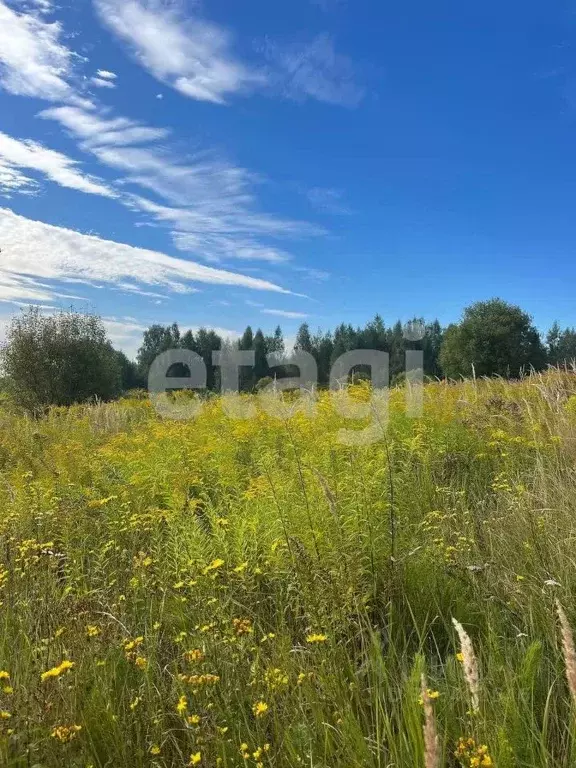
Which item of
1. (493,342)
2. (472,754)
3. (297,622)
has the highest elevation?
(493,342)

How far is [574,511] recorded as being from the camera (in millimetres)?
2600

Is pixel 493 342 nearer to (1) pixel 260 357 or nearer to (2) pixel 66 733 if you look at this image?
(1) pixel 260 357

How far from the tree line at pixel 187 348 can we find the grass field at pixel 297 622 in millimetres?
2551

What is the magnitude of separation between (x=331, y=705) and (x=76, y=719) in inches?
30.6

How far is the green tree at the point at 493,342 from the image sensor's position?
32.0m

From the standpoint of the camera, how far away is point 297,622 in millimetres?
2180

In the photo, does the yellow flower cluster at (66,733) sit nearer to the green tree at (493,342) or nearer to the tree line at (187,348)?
the tree line at (187,348)

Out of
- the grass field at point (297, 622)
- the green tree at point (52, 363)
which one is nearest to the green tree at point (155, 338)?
the green tree at point (52, 363)

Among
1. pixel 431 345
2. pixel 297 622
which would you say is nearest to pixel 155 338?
pixel 431 345

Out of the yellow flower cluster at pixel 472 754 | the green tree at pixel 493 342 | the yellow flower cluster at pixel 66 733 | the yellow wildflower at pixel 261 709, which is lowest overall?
the yellow flower cluster at pixel 66 733

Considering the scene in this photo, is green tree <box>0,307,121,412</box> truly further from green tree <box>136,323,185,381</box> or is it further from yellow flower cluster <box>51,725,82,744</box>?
green tree <box>136,323,185,381</box>

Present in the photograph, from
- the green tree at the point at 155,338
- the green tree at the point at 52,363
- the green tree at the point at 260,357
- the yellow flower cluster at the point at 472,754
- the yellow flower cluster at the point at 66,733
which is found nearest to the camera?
the yellow flower cluster at the point at 472,754

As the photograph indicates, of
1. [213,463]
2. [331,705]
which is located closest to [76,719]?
[331,705]

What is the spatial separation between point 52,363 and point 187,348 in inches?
622
